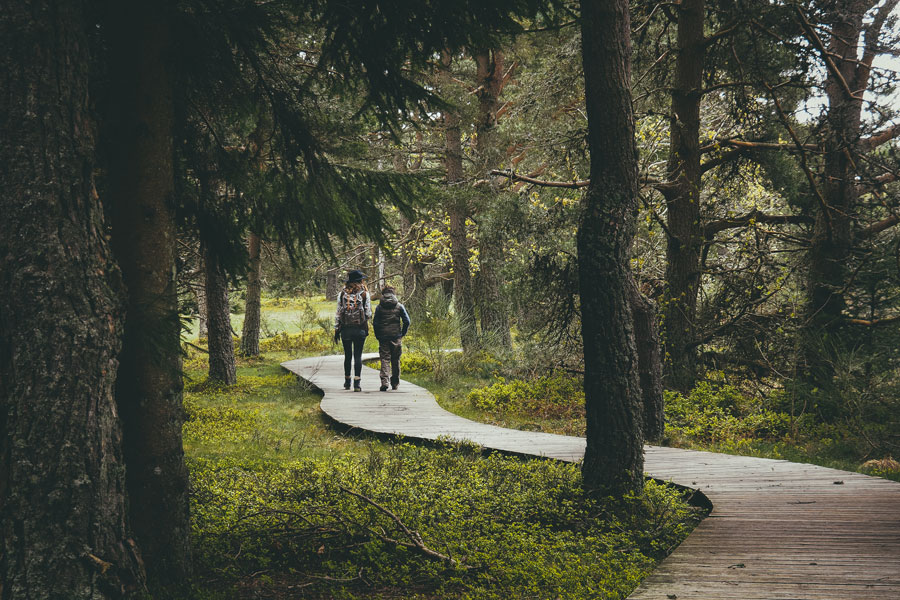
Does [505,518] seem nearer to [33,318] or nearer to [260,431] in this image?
[33,318]

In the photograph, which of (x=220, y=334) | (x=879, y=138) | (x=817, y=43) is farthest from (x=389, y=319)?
(x=879, y=138)

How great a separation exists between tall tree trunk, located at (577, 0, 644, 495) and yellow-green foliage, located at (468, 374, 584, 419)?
5.87m

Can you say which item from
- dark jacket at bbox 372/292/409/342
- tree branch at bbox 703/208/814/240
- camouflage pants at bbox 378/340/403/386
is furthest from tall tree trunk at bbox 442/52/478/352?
tree branch at bbox 703/208/814/240

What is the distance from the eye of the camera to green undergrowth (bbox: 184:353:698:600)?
154 inches

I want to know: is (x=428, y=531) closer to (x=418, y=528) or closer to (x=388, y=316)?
(x=418, y=528)

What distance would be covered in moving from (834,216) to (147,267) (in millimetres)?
10887

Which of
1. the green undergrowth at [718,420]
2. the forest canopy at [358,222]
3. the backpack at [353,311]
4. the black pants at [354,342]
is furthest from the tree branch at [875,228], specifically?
the black pants at [354,342]

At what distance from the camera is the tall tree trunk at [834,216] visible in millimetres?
9523

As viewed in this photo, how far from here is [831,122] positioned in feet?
31.1

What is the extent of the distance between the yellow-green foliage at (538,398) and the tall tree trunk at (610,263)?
5.87 meters

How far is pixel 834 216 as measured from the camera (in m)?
10.3

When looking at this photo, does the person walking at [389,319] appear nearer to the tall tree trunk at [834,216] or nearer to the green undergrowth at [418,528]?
the green undergrowth at [418,528]

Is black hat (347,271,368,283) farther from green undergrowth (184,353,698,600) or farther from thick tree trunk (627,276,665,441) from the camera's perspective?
thick tree trunk (627,276,665,441)

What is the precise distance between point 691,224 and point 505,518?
7677 millimetres
